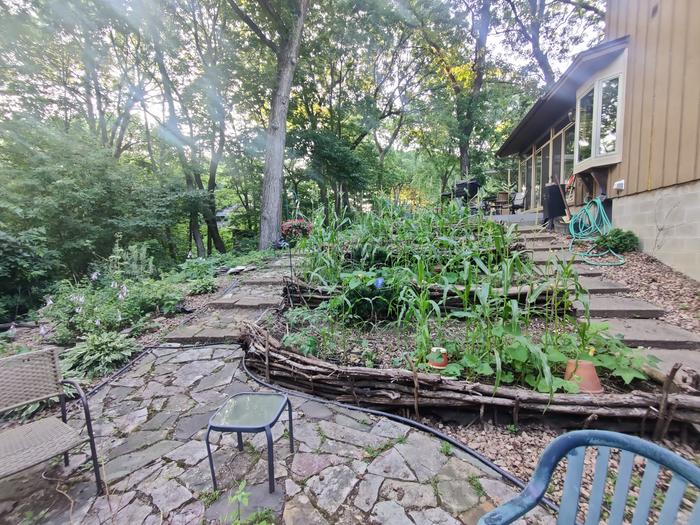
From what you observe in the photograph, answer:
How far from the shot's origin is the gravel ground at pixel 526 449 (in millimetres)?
1326

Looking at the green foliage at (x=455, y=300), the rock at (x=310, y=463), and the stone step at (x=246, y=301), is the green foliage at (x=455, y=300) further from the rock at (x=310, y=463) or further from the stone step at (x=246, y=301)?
the rock at (x=310, y=463)

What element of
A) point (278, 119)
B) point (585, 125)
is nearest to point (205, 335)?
point (278, 119)

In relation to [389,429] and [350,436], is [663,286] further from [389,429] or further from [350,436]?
[350,436]

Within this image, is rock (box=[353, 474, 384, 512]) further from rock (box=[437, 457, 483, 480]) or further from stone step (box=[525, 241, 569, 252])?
stone step (box=[525, 241, 569, 252])

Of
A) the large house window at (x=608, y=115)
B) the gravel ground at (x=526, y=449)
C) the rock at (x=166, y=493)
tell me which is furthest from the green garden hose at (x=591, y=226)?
the rock at (x=166, y=493)

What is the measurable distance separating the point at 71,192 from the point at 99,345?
4923 mm

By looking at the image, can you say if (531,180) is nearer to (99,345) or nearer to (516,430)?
(516,430)

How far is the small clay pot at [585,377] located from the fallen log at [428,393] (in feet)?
0.27

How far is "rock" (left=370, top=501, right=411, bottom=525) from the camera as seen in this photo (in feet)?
3.78

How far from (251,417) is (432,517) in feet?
2.66

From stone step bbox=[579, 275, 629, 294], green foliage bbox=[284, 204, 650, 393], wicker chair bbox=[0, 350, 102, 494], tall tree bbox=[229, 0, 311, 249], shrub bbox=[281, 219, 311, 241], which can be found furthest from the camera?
tall tree bbox=[229, 0, 311, 249]

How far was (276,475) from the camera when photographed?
54.2 inches

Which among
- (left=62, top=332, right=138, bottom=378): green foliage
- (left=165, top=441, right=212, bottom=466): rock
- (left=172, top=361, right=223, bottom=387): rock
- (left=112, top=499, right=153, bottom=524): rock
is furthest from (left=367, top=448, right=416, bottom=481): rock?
(left=62, top=332, right=138, bottom=378): green foliage

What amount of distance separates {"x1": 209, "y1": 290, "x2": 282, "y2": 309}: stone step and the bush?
4.26 m
